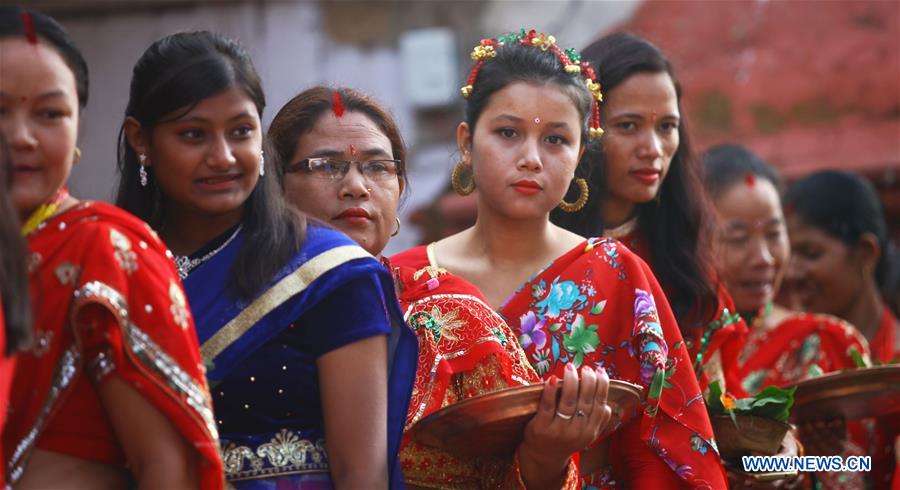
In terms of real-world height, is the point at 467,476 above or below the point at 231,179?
below

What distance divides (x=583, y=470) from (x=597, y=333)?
0.43m

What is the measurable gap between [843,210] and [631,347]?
11.5 ft

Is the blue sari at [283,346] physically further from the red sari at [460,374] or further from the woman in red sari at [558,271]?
the woman in red sari at [558,271]

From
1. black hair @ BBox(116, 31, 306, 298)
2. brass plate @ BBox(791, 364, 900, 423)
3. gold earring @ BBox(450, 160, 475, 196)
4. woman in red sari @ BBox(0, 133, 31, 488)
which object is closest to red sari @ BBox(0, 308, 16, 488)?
woman in red sari @ BBox(0, 133, 31, 488)

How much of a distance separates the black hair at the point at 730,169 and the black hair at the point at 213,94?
10.7 feet

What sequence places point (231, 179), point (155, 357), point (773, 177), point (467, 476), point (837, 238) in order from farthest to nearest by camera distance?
point (837, 238) → point (773, 177) → point (467, 476) → point (231, 179) → point (155, 357)

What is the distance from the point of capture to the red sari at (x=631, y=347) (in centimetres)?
375

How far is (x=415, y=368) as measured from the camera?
A: 315 centimetres

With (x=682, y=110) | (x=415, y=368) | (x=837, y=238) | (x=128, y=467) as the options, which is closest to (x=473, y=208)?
(x=837, y=238)

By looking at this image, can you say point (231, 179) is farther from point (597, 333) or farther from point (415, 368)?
point (597, 333)

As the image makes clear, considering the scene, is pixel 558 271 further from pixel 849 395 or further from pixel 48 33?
pixel 48 33

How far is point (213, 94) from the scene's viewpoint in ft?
9.75

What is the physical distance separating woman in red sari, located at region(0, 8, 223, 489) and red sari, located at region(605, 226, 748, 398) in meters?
2.28

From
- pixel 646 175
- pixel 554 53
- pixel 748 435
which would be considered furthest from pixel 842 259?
pixel 554 53
